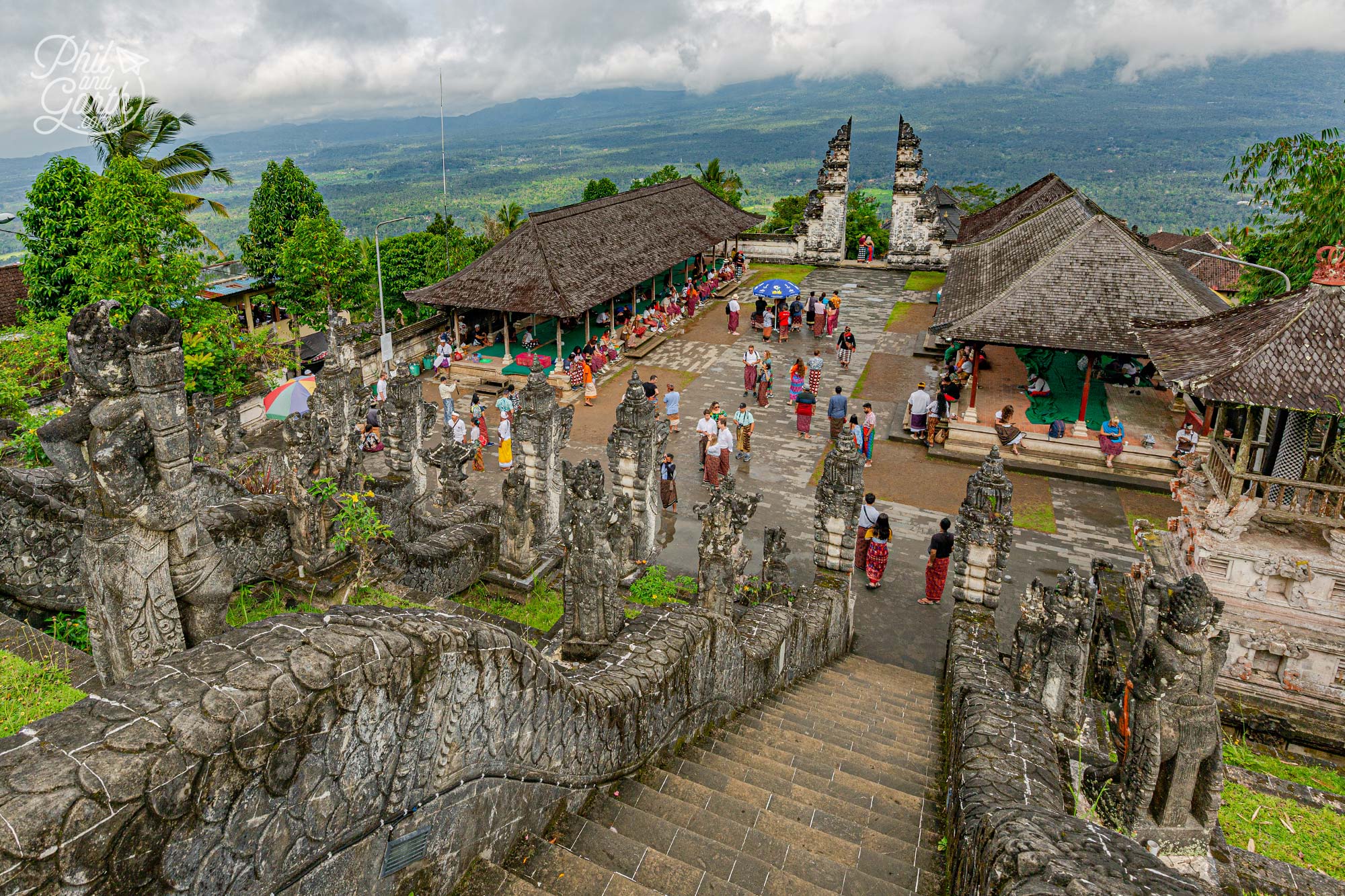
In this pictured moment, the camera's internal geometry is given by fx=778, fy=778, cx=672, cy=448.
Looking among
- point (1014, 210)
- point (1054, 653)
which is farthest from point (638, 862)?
point (1014, 210)

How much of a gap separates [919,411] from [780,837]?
1556 centimetres

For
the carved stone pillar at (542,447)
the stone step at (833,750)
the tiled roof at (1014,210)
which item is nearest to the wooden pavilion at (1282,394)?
the stone step at (833,750)

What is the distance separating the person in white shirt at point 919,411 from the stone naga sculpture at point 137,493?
17.0 metres

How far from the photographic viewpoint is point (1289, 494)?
12109 millimetres

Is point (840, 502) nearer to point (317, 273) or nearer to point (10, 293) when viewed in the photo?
point (317, 273)

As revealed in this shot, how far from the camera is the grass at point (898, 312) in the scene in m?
30.4

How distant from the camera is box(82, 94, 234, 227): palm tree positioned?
2200cm

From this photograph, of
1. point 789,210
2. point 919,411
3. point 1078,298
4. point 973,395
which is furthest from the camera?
point 789,210

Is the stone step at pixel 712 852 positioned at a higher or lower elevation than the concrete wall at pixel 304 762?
lower

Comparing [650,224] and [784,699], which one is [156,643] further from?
[650,224]

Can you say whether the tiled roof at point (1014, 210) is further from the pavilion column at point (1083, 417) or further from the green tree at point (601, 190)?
the green tree at point (601, 190)

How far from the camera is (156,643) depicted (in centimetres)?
535

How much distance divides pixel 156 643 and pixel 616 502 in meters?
7.09

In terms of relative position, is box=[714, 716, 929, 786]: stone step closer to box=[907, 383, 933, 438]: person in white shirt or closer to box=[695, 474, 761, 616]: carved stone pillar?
box=[695, 474, 761, 616]: carved stone pillar
